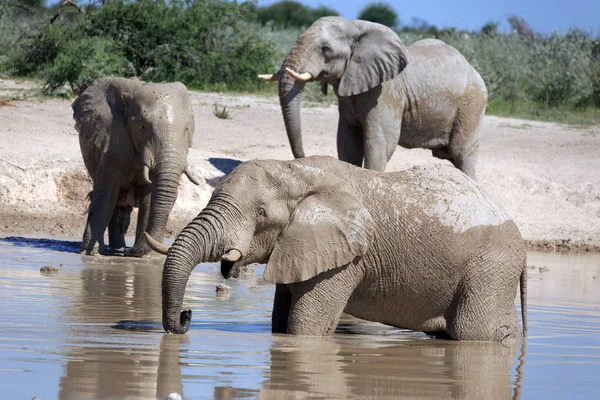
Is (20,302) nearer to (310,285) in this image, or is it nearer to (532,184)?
(310,285)

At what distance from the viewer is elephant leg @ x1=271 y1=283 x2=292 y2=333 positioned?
7.09 m

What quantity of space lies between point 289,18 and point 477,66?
39.2 m

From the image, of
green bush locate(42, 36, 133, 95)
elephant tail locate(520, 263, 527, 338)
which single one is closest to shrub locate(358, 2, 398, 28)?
green bush locate(42, 36, 133, 95)

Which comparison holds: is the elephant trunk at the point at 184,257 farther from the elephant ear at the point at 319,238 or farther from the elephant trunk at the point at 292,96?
the elephant trunk at the point at 292,96

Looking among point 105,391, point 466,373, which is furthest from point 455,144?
point 105,391

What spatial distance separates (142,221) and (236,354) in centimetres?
530

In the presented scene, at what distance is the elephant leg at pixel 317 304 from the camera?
675 centimetres

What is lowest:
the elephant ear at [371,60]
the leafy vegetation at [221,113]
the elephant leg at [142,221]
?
the elephant leg at [142,221]

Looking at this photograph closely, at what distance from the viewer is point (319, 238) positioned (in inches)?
263

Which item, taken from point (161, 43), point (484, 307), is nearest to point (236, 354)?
point (484, 307)

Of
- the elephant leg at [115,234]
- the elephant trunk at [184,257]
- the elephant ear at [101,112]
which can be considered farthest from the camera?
the elephant leg at [115,234]

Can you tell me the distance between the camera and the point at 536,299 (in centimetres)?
936

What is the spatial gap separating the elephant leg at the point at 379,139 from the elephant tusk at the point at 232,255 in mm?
5264

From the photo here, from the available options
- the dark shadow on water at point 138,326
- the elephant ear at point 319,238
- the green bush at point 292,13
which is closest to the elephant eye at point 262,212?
the elephant ear at point 319,238
